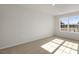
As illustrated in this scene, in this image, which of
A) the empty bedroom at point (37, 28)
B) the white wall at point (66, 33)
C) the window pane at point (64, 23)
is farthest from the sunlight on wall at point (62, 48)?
the window pane at point (64, 23)

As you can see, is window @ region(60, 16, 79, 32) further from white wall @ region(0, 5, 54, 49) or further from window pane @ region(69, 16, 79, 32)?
white wall @ region(0, 5, 54, 49)

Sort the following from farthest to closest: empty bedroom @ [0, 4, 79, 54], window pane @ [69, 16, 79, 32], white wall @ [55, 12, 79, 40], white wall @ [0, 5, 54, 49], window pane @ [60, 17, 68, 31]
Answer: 1. window pane @ [60, 17, 68, 31]
2. window pane @ [69, 16, 79, 32]
3. white wall @ [55, 12, 79, 40]
4. white wall @ [0, 5, 54, 49]
5. empty bedroom @ [0, 4, 79, 54]

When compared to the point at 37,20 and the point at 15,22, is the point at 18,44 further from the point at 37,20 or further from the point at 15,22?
the point at 37,20

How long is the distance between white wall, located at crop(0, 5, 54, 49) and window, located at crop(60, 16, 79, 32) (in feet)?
5.12

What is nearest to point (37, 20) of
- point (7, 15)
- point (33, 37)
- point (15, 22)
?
point (33, 37)

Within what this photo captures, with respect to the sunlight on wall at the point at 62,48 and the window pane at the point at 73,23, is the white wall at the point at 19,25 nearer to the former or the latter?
the sunlight on wall at the point at 62,48

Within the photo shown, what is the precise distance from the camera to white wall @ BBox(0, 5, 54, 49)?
13.1 feet

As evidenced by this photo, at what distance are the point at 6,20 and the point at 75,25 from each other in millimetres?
4857

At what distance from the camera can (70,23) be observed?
674 cm

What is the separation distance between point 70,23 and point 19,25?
3.96 meters

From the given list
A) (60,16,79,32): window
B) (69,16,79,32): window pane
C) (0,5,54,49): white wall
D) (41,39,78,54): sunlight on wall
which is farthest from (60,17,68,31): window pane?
(41,39,78,54): sunlight on wall
